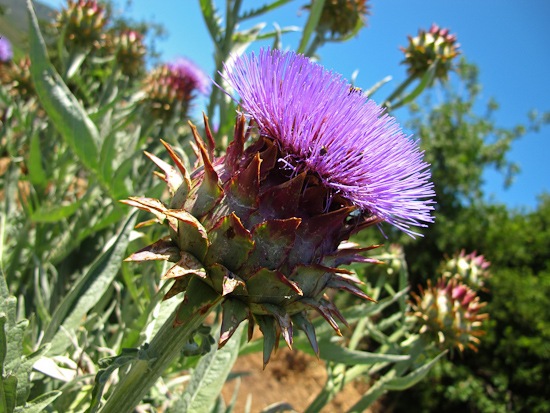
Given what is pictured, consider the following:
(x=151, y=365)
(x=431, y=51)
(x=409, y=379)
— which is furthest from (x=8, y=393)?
(x=431, y=51)

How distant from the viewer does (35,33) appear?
4.31ft

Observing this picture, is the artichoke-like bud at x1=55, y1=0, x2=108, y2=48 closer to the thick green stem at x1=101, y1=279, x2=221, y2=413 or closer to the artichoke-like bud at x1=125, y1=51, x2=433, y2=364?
the artichoke-like bud at x1=125, y1=51, x2=433, y2=364

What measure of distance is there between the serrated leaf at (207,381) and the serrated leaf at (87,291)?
14.6 inches

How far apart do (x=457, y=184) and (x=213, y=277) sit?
29.8 ft

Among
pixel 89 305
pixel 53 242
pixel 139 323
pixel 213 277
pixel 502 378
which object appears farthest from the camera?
pixel 502 378

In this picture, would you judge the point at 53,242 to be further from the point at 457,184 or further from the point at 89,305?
the point at 457,184

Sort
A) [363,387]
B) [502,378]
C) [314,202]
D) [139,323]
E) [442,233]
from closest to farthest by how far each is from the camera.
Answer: [314,202] < [139,323] < [502,378] < [363,387] < [442,233]

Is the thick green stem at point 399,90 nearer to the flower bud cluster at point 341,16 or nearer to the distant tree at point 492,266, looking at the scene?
the flower bud cluster at point 341,16

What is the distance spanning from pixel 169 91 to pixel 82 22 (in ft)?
1.79

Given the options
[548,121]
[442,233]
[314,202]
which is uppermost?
[548,121]

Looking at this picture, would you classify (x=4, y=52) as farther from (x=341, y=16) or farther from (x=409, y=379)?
(x=409, y=379)

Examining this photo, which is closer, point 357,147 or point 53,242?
point 357,147

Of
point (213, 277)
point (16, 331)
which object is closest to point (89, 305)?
point (16, 331)

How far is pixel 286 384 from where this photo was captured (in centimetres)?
558
